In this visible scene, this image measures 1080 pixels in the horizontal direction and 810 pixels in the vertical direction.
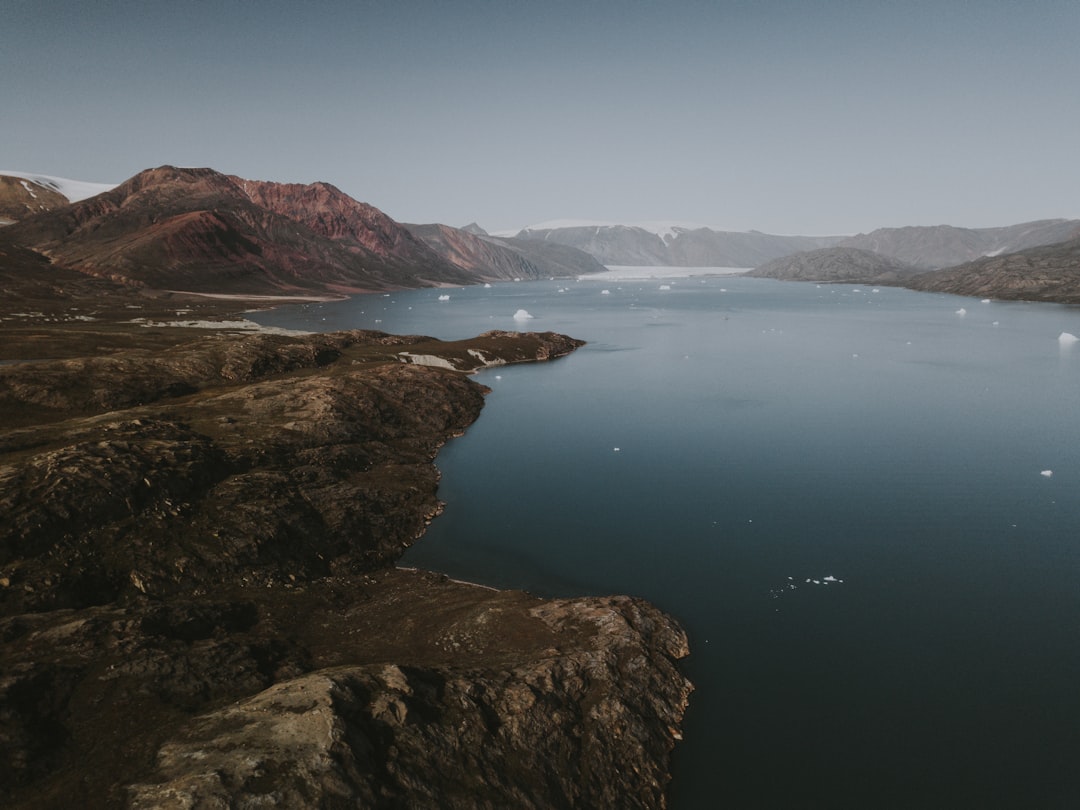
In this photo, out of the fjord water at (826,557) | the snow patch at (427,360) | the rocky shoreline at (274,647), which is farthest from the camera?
the snow patch at (427,360)

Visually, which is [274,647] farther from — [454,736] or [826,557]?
[826,557]

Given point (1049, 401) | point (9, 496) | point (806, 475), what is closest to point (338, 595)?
point (9, 496)

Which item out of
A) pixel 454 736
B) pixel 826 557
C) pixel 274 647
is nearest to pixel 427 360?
pixel 826 557

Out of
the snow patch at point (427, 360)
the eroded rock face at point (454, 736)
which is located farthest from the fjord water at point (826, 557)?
the snow patch at point (427, 360)

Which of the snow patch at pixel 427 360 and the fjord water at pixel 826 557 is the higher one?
the snow patch at pixel 427 360

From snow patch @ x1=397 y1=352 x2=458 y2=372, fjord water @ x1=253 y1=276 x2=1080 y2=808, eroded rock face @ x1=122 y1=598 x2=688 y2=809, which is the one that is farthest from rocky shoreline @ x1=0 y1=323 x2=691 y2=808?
snow patch @ x1=397 y1=352 x2=458 y2=372

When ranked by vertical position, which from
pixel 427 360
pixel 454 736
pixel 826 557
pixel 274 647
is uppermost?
pixel 427 360

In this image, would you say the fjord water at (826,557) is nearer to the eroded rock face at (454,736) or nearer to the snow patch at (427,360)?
the eroded rock face at (454,736)
